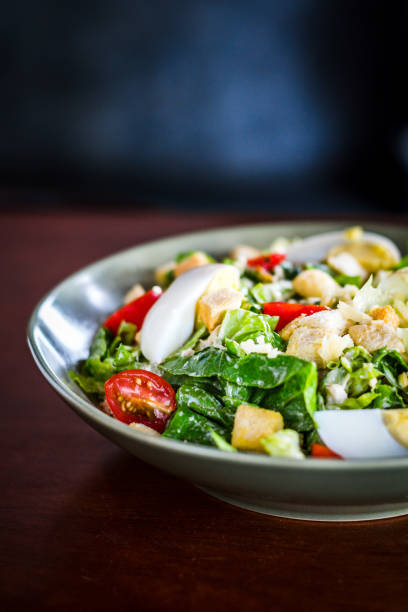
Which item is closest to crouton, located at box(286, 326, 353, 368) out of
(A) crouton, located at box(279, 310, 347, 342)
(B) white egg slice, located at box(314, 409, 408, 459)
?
(A) crouton, located at box(279, 310, 347, 342)

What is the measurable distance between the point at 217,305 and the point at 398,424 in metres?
0.50

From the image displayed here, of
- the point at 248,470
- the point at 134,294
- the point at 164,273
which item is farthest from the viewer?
the point at 164,273

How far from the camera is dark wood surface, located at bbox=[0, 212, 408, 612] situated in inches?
40.1

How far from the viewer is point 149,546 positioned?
3.71 feet

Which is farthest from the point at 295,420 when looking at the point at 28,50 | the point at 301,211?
A: the point at 28,50

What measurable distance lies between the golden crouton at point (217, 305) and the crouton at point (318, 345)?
0.19 metres

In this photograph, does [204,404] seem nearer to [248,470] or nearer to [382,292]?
[248,470]

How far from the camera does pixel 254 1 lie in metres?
4.77

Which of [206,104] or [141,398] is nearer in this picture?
[141,398]

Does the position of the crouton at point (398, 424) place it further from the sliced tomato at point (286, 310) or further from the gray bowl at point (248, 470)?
the sliced tomato at point (286, 310)

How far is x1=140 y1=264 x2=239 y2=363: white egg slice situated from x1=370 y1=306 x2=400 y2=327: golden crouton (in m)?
0.38

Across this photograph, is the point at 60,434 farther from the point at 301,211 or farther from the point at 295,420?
the point at 301,211

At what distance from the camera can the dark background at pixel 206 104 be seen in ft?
15.9

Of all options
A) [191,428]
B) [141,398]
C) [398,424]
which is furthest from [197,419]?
[398,424]
